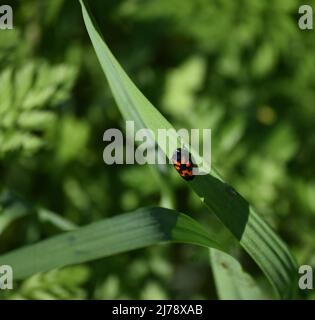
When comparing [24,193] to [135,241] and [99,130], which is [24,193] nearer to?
[99,130]

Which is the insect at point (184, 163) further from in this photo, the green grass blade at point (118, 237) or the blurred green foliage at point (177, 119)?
the blurred green foliage at point (177, 119)

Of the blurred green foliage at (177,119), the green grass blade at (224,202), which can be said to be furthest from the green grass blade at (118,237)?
the blurred green foliage at (177,119)

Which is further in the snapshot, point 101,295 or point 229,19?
point 229,19

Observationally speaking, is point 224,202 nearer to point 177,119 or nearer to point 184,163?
point 184,163

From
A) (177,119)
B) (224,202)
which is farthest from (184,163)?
(177,119)

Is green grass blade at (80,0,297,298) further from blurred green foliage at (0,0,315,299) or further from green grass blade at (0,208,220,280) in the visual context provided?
blurred green foliage at (0,0,315,299)

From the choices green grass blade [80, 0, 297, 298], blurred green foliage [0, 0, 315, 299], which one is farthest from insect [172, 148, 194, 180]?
blurred green foliage [0, 0, 315, 299]
